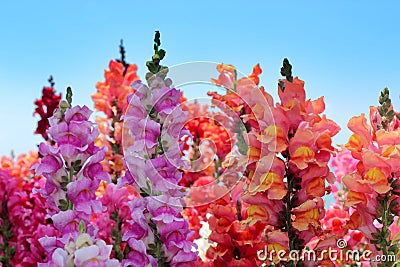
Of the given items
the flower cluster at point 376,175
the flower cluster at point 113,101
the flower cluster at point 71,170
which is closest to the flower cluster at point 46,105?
the flower cluster at point 113,101

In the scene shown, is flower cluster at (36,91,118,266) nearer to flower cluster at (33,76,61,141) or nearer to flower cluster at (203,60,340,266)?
flower cluster at (203,60,340,266)

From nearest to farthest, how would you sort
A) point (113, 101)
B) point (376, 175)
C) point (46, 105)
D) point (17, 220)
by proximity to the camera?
point (376, 175)
point (17, 220)
point (113, 101)
point (46, 105)

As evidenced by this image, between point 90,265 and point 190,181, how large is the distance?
2754mm

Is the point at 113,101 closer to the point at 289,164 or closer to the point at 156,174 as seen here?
the point at 156,174

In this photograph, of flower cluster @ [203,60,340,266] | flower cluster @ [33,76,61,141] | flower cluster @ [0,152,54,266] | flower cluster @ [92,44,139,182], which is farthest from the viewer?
flower cluster @ [33,76,61,141]

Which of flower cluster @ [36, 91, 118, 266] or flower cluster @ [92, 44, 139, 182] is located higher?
flower cluster @ [92, 44, 139, 182]

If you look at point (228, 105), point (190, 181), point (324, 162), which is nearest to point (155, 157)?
point (324, 162)

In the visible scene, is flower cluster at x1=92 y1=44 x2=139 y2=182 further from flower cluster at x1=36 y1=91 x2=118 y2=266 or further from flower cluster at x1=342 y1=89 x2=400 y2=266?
flower cluster at x1=342 y1=89 x2=400 y2=266

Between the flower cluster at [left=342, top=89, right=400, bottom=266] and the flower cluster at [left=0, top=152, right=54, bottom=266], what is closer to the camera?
the flower cluster at [left=342, top=89, right=400, bottom=266]

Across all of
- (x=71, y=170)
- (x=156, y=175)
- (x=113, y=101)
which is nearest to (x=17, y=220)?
(x=113, y=101)

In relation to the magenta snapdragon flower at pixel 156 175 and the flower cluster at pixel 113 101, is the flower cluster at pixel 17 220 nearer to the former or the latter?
the flower cluster at pixel 113 101

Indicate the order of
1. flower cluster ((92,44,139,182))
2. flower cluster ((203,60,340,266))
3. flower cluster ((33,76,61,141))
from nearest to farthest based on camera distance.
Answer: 1. flower cluster ((203,60,340,266))
2. flower cluster ((92,44,139,182))
3. flower cluster ((33,76,61,141))

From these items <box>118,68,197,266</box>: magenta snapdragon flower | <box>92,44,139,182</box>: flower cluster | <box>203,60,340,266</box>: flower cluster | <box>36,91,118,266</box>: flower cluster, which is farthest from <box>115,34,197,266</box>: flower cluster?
<box>92,44,139,182</box>: flower cluster

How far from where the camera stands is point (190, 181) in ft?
14.0
